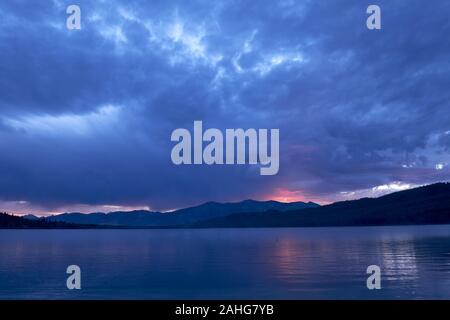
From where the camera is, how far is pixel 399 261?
76500 millimetres

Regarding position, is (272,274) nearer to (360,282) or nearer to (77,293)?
(360,282)

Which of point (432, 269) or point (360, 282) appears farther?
point (432, 269)

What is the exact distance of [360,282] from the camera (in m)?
53.4
